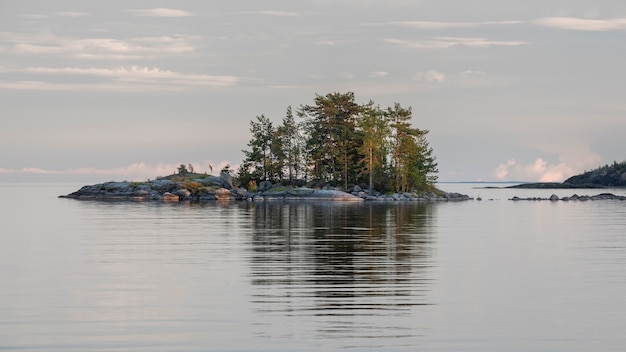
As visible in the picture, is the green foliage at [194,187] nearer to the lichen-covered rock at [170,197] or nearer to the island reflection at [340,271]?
the lichen-covered rock at [170,197]

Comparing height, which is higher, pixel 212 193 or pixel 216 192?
pixel 216 192

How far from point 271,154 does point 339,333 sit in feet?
356

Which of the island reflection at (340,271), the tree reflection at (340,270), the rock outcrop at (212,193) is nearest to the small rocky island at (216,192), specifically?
the rock outcrop at (212,193)

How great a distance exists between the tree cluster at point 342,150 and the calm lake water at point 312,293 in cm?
7542

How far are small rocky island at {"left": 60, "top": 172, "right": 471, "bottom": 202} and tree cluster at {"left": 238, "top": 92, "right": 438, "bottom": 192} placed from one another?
96.9 inches

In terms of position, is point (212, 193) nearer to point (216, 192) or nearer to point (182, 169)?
point (216, 192)

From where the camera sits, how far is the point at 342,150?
395ft

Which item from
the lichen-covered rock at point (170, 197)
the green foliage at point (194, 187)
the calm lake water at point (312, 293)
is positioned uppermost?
the green foliage at point (194, 187)

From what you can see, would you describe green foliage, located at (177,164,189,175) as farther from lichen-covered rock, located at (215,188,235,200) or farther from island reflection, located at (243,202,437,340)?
island reflection, located at (243,202,437,340)

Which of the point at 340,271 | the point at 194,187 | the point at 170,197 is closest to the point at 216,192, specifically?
the point at 194,187

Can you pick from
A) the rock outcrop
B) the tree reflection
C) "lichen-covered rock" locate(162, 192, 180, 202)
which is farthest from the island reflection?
the rock outcrop

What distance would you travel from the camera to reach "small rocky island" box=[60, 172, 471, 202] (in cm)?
11075

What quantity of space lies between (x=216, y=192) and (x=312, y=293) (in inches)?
3609

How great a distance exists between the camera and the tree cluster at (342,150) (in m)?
118
